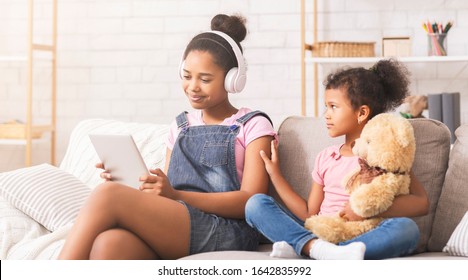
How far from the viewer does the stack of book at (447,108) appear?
351cm

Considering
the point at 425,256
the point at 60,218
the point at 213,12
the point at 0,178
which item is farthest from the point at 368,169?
the point at 213,12

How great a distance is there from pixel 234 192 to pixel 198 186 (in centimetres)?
15

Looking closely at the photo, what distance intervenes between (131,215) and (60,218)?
50 cm

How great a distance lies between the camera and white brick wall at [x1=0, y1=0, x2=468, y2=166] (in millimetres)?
3852

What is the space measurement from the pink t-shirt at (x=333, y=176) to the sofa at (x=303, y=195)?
10cm

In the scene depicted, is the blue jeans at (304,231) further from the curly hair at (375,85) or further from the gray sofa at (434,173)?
the curly hair at (375,85)

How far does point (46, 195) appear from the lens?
2.30 metres

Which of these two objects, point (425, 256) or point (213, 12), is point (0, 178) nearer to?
point (425, 256)

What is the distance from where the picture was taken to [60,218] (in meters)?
2.26

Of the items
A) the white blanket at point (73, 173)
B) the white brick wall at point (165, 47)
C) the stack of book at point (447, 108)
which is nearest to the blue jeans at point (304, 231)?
the white blanket at point (73, 173)

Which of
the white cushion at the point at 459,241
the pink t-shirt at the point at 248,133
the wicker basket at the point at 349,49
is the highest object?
the wicker basket at the point at 349,49

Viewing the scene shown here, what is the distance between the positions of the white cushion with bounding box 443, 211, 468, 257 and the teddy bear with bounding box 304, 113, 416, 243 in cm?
17

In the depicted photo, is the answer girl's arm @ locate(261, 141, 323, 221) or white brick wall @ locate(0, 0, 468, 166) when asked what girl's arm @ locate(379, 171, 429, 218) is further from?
white brick wall @ locate(0, 0, 468, 166)

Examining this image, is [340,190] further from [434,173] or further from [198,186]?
[198,186]
